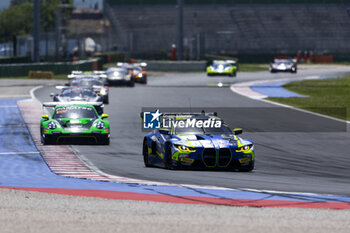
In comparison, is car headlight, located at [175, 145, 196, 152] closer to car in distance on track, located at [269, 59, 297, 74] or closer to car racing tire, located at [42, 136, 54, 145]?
car racing tire, located at [42, 136, 54, 145]

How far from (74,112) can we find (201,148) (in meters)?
7.70

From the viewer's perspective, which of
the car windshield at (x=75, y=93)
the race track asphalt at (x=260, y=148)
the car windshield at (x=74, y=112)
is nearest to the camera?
the race track asphalt at (x=260, y=148)

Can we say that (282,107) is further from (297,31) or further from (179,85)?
(297,31)

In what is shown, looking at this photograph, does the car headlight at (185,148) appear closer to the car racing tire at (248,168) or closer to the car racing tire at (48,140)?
the car racing tire at (248,168)

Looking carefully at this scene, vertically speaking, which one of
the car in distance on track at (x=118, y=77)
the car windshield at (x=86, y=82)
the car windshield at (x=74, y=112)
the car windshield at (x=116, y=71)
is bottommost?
the car in distance on track at (x=118, y=77)

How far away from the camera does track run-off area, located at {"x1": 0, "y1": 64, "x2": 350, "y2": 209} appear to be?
1345cm

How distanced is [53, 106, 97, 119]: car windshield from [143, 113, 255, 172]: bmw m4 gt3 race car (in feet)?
20.0

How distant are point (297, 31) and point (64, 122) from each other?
8802 cm

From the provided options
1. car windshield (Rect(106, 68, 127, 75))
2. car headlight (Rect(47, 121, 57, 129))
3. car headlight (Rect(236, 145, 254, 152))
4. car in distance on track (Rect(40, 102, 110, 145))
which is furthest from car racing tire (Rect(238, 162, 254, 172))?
car windshield (Rect(106, 68, 127, 75))

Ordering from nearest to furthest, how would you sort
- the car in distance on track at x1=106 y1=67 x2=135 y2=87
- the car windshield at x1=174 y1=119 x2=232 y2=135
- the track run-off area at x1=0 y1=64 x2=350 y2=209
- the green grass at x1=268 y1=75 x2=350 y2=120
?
the track run-off area at x1=0 y1=64 x2=350 y2=209
the car windshield at x1=174 y1=119 x2=232 y2=135
the green grass at x1=268 y1=75 x2=350 y2=120
the car in distance on track at x1=106 y1=67 x2=135 y2=87

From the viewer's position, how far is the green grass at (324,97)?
3647 cm

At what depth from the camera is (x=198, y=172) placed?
670 inches

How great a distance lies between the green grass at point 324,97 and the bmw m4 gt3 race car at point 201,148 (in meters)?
16.3
